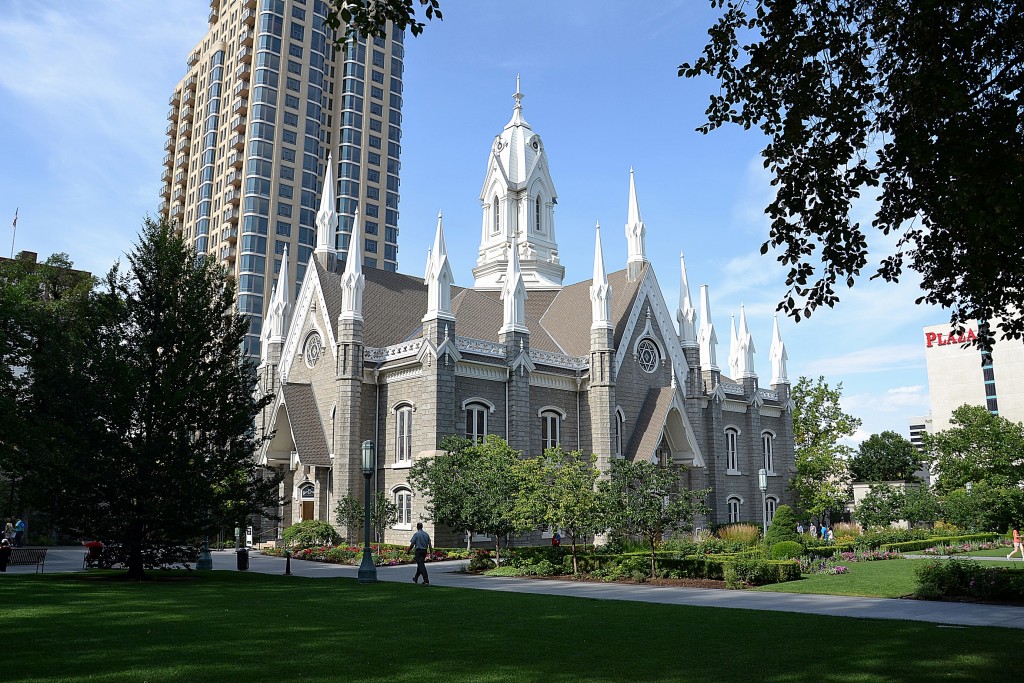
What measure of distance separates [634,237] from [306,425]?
2146 cm

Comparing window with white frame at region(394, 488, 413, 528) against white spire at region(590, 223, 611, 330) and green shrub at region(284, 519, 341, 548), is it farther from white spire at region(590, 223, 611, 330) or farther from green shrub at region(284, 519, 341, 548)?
white spire at region(590, 223, 611, 330)

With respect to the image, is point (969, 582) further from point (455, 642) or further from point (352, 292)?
point (352, 292)

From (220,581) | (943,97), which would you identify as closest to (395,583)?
(220,581)

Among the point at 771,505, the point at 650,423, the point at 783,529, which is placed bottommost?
the point at 783,529

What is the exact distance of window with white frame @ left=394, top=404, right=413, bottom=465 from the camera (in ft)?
126

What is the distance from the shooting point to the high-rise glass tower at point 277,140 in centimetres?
8662

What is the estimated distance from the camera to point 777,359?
5609cm

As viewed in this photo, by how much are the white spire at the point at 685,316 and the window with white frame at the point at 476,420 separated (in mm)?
15073

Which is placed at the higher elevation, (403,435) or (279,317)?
(279,317)

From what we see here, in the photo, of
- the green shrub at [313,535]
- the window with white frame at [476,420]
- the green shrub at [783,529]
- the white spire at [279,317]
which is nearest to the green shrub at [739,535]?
the green shrub at [783,529]

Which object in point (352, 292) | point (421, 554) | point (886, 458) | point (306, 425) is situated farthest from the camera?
point (886, 458)

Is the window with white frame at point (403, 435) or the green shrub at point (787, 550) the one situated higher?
the window with white frame at point (403, 435)

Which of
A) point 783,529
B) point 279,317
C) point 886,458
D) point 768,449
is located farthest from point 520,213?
point 886,458

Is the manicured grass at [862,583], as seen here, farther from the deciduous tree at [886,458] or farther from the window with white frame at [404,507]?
the deciduous tree at [886,458]
